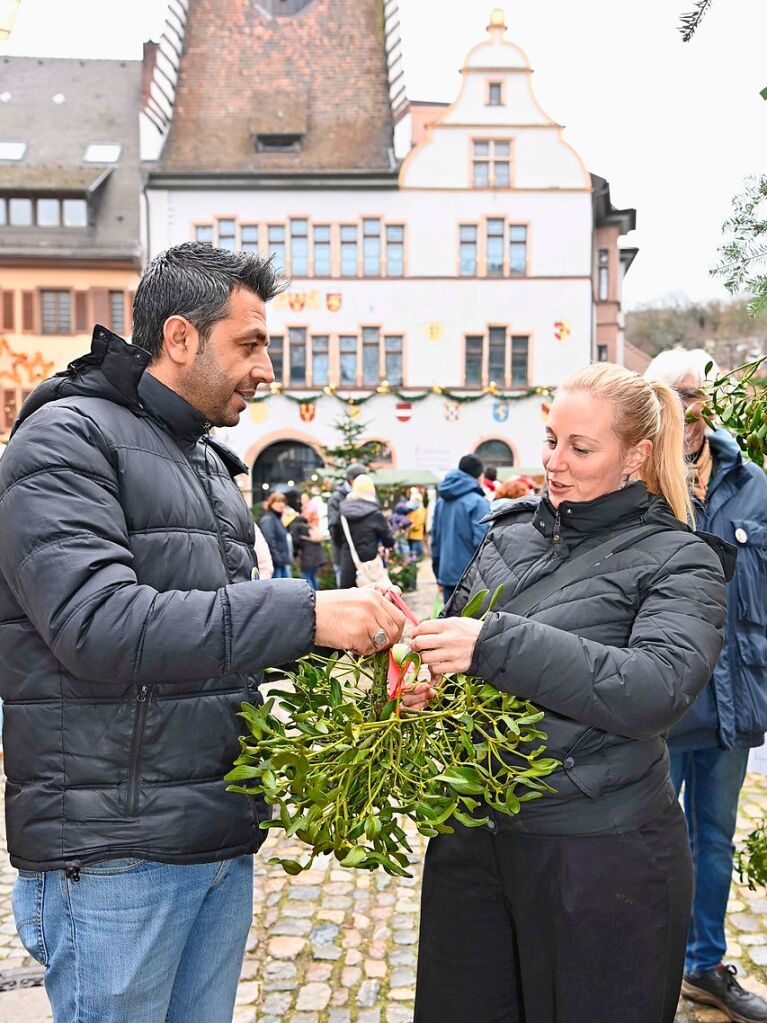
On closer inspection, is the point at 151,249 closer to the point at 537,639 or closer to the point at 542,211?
the point at 542,211

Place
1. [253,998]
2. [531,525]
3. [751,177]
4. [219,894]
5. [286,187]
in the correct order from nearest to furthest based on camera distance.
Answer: [219,894]
[531,525]
[751,177]
[253,998]
[286,187]

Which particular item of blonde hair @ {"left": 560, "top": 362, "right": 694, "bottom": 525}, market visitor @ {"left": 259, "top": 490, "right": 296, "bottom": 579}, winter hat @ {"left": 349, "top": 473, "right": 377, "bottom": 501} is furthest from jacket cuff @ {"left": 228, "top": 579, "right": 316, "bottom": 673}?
market visitor @ {"left": 259, "top": 490, "right": 296, "bottom": 579}

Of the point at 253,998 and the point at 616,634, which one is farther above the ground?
the point at 616,634

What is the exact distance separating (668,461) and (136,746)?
1348 mm

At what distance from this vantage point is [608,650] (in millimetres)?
1998

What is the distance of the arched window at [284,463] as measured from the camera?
28375 millimetres

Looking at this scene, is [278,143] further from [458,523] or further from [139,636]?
[139,636]

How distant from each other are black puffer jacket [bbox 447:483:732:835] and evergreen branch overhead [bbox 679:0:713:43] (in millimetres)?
974

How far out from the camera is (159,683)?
1800 mm

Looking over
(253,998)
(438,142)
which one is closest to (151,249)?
(438,142)

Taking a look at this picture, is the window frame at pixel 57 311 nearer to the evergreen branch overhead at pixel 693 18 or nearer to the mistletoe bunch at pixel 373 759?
the evergreen branch overhead at pixel 693 18

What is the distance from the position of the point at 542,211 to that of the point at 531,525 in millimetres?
26842

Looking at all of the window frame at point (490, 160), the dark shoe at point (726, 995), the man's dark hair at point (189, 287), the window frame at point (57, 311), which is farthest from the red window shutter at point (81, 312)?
the man's dark hair at point (189, 287)

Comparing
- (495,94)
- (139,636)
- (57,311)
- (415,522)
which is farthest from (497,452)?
(139,636)
